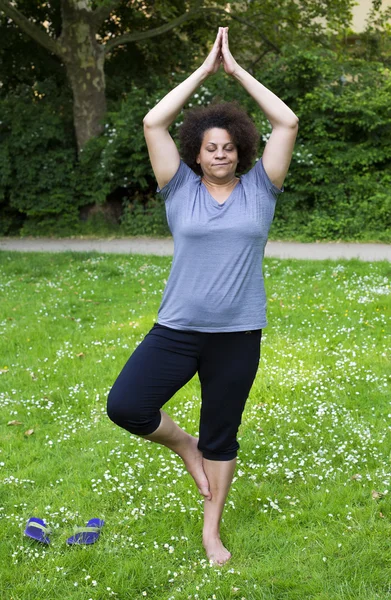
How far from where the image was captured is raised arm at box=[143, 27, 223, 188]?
3.27 m

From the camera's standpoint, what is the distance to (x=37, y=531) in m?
3.61

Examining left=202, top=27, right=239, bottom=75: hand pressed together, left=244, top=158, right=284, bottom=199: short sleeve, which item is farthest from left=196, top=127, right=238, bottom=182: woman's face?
left=202, top=27, right=239, bottom=75: hand pressed together

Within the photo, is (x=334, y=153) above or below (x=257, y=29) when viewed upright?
below

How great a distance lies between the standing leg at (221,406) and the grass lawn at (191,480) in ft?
0.59

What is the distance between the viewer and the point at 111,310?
340 inches

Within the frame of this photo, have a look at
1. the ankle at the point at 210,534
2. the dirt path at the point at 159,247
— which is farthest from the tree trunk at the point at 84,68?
the ankle at the point at 210,534

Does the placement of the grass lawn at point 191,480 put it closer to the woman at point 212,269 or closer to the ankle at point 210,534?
the ankle at point 210,534

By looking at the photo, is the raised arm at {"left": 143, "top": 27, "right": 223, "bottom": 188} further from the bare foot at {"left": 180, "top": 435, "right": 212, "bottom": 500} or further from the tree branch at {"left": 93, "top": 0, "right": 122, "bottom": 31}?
the tree branch at {"left": 93, "top": 0, "right": 122, "bottom": 31}

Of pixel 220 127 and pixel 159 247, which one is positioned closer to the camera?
pixel 220 127

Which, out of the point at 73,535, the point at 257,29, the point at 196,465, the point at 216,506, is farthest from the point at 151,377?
the point at 257,29

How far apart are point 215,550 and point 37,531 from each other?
0.96 metres

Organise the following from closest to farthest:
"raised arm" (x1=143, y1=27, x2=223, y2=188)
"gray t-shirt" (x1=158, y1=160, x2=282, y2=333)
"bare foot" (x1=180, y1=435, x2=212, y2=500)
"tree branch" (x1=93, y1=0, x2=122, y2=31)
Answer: "gray t-shirt" (x1=158, y1=160, x2=282, y2=333)
"raised arm" (x1=143, y1=27, x2=223, y2=188)
"bare foot" (x1=180, y1=435, x2=212, y2=500)
"tree branch" (x1=93, y1=0, x2=122, y2=31)

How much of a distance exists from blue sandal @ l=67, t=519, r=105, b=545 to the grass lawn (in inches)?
1.7

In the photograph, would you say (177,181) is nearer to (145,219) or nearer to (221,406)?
(221,406)
